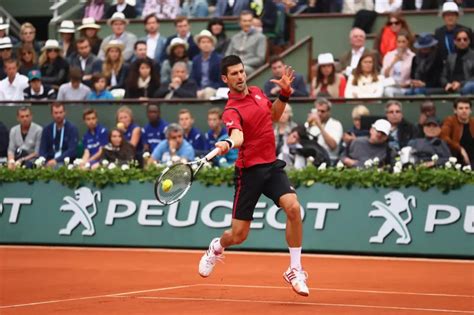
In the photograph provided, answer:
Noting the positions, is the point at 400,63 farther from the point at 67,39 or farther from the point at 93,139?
the point at 67,39

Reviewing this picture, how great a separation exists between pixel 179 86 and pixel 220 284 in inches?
291

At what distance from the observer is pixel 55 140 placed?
18.8 meters

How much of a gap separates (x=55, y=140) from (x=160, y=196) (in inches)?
359

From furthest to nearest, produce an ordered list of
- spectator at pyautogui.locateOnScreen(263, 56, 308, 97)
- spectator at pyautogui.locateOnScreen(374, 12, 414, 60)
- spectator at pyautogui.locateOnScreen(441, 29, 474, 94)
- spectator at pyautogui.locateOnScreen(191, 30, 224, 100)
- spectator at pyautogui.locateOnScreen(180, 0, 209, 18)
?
spectator at pyautogui.locateOnScreen(180, 0, 209, 18) < spectator at pyautogui.locateOnScreen(191, 30, 224, 100) < spectator at pyautogui.locateOnScreen(374, 12, 414, 60) < spectator at pyautogui.locateOnScreen(263, 56, 308, 97) < spectator at pyautogui.locateOnScreen(441, 29, 474, 94)

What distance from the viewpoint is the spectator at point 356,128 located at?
17047mm

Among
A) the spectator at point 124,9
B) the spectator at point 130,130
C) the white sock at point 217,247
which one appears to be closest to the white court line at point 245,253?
the spectator at point 130,130

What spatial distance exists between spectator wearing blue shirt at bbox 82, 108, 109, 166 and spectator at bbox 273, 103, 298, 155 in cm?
294

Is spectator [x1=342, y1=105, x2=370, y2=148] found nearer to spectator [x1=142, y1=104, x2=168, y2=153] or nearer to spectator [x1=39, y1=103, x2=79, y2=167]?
spectator [x1=142, y1=104, x2=168, y2=153]

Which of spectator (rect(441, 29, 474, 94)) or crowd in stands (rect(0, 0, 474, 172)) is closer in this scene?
crowd in stands (rect(0, 0, 474, 172))

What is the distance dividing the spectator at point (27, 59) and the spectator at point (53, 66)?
12.0 inches

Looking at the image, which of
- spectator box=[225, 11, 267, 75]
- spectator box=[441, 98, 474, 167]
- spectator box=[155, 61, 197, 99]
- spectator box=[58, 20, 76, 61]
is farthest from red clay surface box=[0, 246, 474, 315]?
spectator box=[58, 20, 76, 61]

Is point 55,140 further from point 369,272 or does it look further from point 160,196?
point 160,196

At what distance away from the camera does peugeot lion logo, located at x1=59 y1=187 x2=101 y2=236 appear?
17906 mm

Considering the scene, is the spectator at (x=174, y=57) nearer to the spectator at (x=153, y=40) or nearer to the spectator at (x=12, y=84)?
the spectator at (x=153, y=40)
